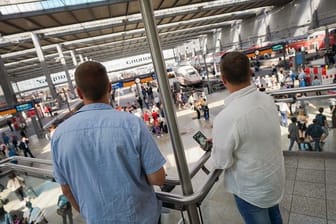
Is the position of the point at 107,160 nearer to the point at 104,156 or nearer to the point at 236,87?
the point at 104,156

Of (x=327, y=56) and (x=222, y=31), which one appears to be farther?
(x=222, y=31)

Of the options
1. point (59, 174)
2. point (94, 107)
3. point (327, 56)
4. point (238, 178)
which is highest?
point (94, 107)

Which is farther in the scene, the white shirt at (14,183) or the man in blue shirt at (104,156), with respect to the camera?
the white shirt at (14,183)

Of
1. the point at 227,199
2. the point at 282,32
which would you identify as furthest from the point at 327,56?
the point at 227,199

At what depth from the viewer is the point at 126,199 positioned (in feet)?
4.33

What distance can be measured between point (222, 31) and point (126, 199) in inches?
1971

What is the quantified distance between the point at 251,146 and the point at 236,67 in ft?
1.78

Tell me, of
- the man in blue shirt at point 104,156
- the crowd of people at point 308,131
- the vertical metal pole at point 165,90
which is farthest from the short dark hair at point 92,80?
the crowd of people at point 308,131

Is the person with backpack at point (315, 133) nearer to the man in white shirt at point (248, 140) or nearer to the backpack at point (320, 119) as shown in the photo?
the backpack at point (320, 119)

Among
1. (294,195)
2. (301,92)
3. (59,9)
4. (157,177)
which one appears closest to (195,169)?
(157,177)

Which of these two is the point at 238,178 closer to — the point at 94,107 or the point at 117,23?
the point at 94,107

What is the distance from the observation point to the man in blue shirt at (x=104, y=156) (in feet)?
4.11

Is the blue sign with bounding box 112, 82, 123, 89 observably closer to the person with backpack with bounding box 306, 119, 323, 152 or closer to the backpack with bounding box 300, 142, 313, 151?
the person with backpack with bounding box 306, 119, 323, 152

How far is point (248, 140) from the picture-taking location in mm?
1598
